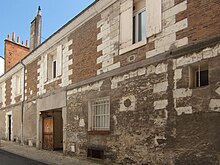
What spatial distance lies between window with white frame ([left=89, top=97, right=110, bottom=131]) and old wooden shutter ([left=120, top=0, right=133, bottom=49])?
6.36 feet

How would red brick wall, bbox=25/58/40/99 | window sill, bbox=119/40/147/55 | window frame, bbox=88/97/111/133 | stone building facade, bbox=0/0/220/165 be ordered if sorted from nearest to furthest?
stone building facade, bbox=0/0/220/165, window sill, bbox=119/40/147/55, window frame, bbox=88/97/111/133, red brick wall, bbox=25/58/40/99

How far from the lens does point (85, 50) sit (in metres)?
10.4

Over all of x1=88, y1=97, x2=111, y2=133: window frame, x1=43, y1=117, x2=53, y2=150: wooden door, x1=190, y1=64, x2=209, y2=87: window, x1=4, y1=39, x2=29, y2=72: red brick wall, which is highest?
x1=4, y1=39, x2=29, y2=72: red brick wall

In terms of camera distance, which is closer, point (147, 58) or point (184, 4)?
point (184, 4)

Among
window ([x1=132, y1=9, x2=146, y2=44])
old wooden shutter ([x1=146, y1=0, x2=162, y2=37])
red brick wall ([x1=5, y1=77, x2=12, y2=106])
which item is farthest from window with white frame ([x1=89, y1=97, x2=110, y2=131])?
red brick wall ([x1=5, y1=77, x2=12, y2=106])

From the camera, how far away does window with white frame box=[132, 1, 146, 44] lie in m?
7.90

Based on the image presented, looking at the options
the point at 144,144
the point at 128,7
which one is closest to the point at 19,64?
the point at 128,7

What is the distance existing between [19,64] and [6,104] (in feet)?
14.0

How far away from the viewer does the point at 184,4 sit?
6387 mm

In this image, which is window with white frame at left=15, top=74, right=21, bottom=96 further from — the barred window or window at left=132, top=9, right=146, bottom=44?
window at left=132, top=9, right=146, bottom=44

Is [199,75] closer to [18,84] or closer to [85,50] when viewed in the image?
[85,50]

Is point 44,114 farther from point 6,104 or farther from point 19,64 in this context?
point 6,104

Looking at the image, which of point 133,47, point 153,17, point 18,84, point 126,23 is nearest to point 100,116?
point 133,47

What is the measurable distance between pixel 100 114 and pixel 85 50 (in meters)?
2.50
